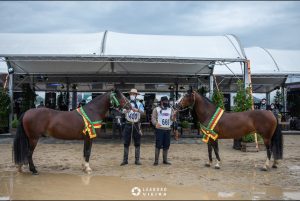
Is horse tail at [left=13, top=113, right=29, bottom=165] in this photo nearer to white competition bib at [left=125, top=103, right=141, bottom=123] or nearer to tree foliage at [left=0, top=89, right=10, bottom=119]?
white competition bib at [left=125, top=103, right=141, bottom=123]

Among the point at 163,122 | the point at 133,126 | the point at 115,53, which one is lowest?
the point at 133,126

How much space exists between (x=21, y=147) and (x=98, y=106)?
183cm

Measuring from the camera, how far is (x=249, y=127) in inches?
310

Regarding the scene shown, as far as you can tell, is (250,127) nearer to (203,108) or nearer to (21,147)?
(203,108)

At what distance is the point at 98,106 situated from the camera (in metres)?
7.65

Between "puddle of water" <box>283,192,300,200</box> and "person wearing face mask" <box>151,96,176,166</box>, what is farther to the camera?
"person wearing face mask" <box>151,96,176,166</box>

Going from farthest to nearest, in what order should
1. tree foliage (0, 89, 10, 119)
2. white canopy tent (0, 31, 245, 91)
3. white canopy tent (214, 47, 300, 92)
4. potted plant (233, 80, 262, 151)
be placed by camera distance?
white canopy tent (214, 47, 300, 92), tree foliage (0, 89, 10, 119), white canopy tent (0, 31, 245, 91), potted plant (233, 80, 262, 151)

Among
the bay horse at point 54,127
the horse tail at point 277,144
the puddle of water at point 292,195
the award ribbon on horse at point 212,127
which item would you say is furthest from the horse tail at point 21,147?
the horse tail at point 277,144

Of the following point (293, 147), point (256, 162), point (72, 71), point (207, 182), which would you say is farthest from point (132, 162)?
point (72, 71)

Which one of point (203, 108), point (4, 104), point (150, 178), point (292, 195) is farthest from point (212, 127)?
point (4, 104)

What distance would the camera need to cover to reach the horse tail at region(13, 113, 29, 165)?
6.92 metres

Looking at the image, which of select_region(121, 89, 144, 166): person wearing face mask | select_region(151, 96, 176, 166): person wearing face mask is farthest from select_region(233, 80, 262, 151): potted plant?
select_region(121, 89, 144, 166): person wearing face mask

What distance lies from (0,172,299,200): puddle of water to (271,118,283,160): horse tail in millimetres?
1943

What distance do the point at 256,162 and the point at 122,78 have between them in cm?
1097
